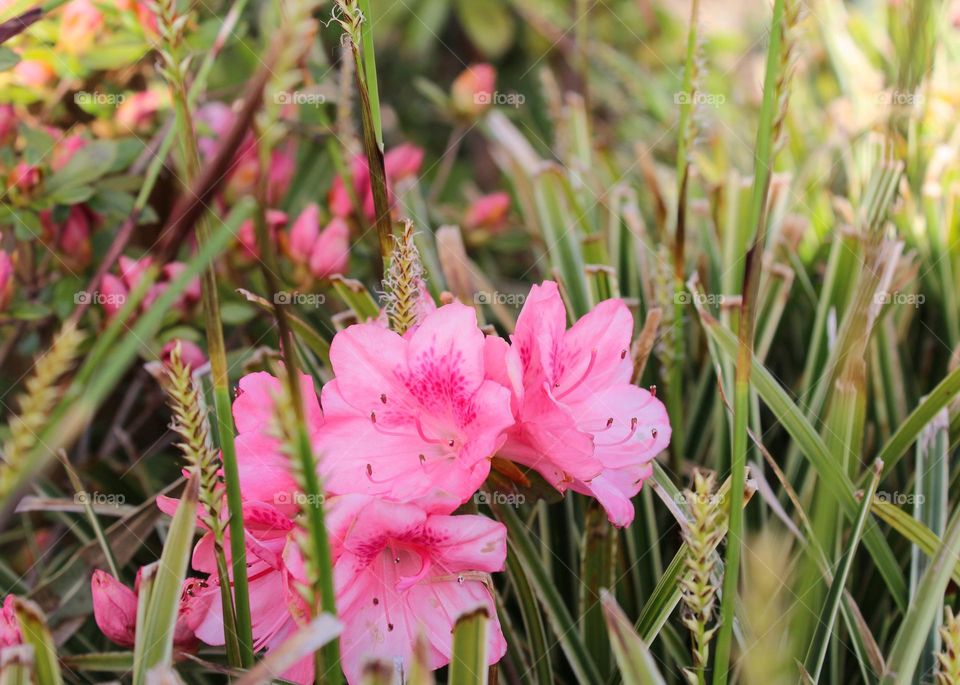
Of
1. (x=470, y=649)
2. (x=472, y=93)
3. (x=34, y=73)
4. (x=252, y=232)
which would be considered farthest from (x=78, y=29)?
(x=470, y=649)

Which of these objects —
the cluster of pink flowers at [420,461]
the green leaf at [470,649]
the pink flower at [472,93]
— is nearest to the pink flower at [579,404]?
the cluster of pink flowers at [420,461]

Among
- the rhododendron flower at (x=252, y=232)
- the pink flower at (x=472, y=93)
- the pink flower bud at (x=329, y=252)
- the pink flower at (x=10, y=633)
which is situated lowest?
the pink flower at (x=10, y=633)

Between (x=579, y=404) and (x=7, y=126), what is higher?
(x=7, y=126)

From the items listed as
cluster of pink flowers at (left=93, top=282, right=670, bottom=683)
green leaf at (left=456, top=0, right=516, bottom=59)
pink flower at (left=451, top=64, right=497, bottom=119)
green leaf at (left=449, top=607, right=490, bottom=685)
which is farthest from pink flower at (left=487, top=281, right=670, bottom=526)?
green leaf at (left=456, top=0, right=516, bottom=59)

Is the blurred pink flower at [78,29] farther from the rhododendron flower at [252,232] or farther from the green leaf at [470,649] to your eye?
the green leaf at [470,649]

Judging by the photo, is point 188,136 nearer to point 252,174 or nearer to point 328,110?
point 252,174

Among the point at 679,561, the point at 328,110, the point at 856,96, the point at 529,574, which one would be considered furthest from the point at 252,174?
the point at 856,96

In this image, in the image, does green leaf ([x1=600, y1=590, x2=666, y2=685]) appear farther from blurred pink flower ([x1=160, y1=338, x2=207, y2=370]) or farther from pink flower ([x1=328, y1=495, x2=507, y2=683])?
blurred pink flower ([x1=160, y1=338, x2=207, y2=370])

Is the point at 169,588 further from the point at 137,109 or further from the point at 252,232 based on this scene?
the point at 137,109
